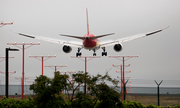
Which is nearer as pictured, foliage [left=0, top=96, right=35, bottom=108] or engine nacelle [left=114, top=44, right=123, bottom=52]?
foliage [left=0, top=96, right=35, bottom=108]

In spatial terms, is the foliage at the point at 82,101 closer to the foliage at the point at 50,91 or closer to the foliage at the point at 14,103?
the foliage at the point at 50,91

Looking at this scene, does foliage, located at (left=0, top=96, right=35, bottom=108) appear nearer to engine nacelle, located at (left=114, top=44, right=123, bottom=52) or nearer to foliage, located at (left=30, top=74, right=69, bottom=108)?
foliage, located at (left=30, top=74, right=69, bottom=108)

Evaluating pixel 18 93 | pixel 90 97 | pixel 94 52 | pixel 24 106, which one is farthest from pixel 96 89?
pixel 94 52

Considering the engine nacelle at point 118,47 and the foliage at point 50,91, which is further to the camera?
the engine nacelle at point 118,47

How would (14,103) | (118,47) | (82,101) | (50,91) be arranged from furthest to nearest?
(118,47)
(14,103)
(82,101)
(50,91)

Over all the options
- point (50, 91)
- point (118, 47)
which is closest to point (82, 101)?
point (50, 91)

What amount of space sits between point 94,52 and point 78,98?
26.5 metres

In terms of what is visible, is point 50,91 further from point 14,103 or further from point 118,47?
point 118,47

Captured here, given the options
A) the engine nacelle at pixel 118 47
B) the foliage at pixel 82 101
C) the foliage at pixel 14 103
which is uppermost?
the engine nacelle at pixel 118 47

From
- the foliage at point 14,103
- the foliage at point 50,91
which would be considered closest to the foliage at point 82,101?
the foliage at point 50,91

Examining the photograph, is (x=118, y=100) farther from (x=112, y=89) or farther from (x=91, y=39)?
(x=91, y=39)

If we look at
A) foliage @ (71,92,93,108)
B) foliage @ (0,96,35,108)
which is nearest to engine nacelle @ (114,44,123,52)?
foliage @ (0,96,35,108)

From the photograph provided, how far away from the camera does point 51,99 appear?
23344 mm

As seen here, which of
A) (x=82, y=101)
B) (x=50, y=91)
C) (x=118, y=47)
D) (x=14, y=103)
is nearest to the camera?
(x=50, y=91)
